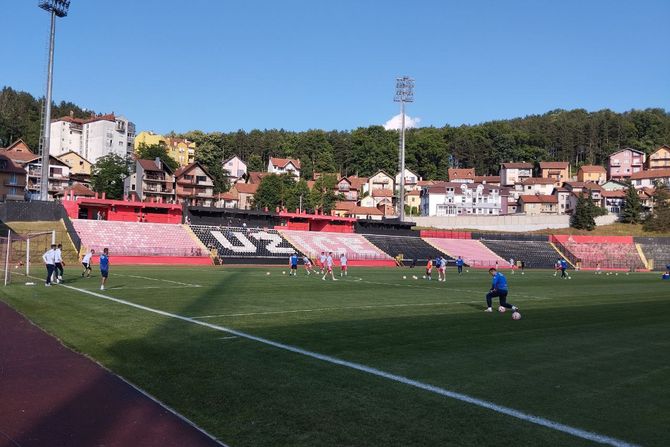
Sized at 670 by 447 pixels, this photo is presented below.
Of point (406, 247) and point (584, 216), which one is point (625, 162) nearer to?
point (584, 216)

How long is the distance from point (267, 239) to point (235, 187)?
61.5 meters

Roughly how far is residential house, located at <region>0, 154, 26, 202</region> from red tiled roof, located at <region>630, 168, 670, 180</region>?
125156 millimetres

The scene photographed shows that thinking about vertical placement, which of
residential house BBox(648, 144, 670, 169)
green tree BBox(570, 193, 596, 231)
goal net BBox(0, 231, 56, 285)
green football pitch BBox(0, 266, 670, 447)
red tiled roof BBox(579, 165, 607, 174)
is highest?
residential house BBox(648, 144, 670, 169)

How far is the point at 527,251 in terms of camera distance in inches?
2958

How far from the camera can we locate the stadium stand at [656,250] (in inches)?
2978

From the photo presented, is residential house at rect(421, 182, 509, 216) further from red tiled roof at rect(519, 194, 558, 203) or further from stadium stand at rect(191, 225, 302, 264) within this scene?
stadium stand at rect(191, 225, 302, 264)

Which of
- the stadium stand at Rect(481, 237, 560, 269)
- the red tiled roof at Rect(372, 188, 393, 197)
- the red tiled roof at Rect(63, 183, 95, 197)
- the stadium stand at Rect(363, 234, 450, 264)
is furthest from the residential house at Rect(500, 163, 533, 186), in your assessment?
the red tiled roof at Rect(63, 183, 95, 197)

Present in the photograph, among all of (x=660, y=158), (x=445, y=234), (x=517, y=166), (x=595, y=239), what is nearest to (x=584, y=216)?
(x=595, y=239)

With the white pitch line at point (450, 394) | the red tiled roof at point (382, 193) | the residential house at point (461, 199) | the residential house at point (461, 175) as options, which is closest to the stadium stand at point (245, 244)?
the white pitch line at point (450, 394)

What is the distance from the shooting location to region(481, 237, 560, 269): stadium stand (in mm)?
70812

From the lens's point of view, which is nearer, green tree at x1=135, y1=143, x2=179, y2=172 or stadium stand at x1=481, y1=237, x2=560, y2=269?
stadium stand at x1=481, y1=237, x2=560, y2=269

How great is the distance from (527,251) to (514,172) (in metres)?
67.2

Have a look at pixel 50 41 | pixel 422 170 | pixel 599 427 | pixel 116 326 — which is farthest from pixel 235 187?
pixel 599 427

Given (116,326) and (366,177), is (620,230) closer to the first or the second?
(366,177)
